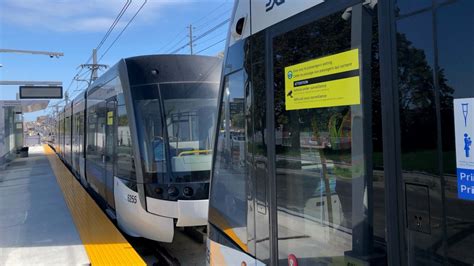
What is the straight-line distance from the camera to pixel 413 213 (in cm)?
165

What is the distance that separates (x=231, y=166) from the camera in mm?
3031

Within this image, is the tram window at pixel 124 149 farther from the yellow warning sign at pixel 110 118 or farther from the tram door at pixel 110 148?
the yellow warning sign at pixel 110 118

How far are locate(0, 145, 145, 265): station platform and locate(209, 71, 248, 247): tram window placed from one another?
8.24 ft

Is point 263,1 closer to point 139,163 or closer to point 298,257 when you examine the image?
point 298,257

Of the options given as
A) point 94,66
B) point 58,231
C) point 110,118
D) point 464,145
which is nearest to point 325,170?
point 464,145

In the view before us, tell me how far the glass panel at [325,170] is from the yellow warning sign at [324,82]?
0.02 m

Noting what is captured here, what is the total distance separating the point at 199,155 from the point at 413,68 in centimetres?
530

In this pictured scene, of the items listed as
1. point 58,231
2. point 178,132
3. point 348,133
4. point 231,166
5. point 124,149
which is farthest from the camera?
point 58,231

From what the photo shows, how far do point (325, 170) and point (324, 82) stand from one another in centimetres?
44

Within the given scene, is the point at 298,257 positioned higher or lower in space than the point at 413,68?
lower

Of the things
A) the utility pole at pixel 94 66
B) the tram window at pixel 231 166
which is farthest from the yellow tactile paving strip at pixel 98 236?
the utility pole at pixel 94 66

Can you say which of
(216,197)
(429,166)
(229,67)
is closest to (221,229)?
(216,197)

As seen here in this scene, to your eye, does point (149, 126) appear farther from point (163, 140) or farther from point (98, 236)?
point (98, 236)

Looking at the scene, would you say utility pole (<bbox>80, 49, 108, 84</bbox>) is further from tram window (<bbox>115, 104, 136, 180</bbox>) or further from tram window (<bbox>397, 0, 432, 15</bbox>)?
tram window (<bbox>397, 0, 432, 15</bbox>)
